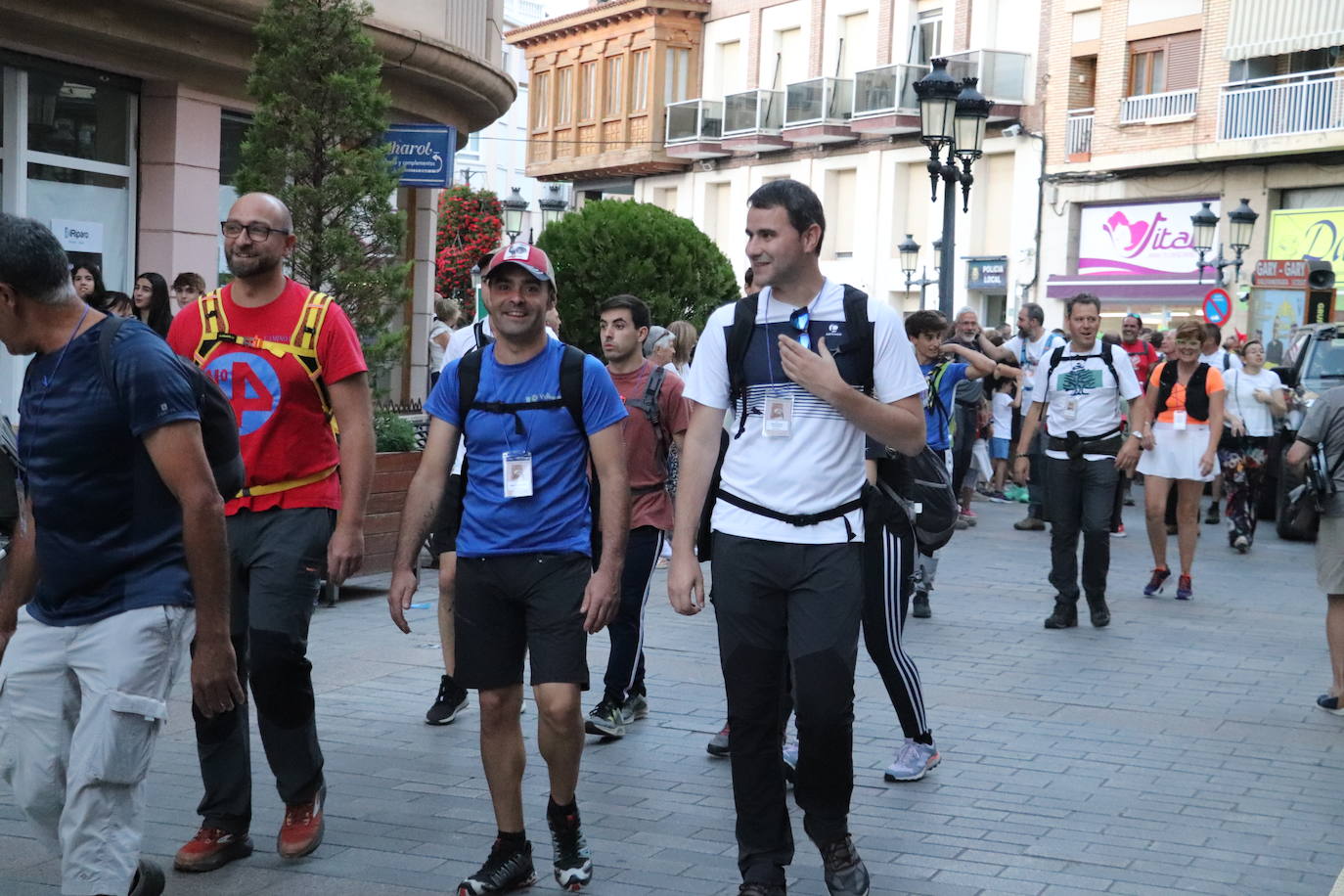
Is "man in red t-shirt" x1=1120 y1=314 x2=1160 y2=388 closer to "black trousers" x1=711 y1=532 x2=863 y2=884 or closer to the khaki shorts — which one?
the khaki shorts

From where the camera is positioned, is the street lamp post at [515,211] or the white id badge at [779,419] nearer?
the white id badge at [779,419]

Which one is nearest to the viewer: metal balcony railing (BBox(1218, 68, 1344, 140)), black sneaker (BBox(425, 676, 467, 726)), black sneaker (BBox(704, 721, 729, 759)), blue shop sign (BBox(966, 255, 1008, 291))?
black sneaker (BBox(704, 721, 729, 759))

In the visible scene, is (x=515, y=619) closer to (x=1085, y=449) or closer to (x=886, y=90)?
(x=1085, y=449)

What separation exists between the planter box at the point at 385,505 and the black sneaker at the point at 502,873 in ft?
20.3

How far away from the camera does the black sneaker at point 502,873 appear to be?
4.87m

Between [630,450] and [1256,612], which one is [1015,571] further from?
[630,450]

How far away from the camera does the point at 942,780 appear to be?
664 cm

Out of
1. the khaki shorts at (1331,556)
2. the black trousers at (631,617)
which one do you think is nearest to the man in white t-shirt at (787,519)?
the black trousers at (631,617)

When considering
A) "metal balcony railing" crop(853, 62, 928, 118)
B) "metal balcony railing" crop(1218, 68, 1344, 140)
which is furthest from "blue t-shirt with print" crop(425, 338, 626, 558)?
"metal balcony railing" crop(853, 62, 928, 118)

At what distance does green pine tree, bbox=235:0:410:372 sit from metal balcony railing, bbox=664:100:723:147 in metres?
35.6

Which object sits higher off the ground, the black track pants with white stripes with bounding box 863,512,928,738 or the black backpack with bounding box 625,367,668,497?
the black backpack with bounding box 625,367,668,497

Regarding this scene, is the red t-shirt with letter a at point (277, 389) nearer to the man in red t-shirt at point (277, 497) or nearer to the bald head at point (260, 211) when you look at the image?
the man in red t-shirt at point (277, 497)

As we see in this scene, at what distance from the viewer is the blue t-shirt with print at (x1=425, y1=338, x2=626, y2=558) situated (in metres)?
5.05

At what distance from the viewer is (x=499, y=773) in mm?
4961
